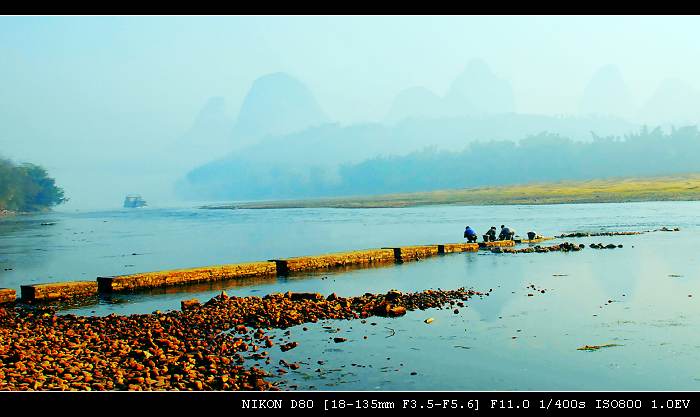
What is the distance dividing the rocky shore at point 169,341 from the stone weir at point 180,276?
343 centimetres

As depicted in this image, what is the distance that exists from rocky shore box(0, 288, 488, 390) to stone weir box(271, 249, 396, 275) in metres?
9.62

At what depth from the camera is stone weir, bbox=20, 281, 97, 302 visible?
21.5 m

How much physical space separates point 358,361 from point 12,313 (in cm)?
1140

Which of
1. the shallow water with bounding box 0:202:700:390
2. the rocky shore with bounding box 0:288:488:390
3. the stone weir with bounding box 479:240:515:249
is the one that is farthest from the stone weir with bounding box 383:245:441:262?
the rocky shore with bounding box 0:288:488:390

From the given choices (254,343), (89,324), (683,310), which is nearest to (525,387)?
(254,343)

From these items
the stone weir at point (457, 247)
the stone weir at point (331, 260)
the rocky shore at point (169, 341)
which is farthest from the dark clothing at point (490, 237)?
the rocky shore at point (169, 341)

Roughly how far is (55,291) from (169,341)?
1059 centimetres

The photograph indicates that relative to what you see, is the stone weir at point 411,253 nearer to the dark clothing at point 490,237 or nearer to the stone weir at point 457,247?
the stone weir at point 457,247

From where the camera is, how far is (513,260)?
3155 cm

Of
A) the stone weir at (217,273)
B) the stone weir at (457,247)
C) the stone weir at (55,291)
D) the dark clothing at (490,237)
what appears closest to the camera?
the stone weir at (55,291)

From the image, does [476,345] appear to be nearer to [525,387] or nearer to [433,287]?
[525,387]

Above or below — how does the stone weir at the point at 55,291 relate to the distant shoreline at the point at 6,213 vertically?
below

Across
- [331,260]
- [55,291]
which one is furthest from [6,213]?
[55,291]

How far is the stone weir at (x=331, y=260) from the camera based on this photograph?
28750 mm
